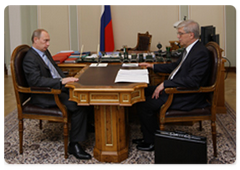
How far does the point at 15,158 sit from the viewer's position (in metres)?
2.94

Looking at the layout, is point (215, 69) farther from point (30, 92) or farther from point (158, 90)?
point (30, 92)

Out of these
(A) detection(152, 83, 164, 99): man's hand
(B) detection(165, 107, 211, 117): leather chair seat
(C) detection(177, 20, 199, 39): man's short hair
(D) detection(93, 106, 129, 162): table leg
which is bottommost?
(D) detection(93, 106, 129, 162): table leg

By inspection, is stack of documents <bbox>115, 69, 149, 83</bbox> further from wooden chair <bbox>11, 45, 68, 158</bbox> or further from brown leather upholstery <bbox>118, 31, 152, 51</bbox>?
brown leather upholstery <bbox>118, 31, 152, 51</bbox>

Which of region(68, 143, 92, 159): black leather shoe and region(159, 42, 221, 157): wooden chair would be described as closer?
region(159, 42, 221, 157): wooden chair

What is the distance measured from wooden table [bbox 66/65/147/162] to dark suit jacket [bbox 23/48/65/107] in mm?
295

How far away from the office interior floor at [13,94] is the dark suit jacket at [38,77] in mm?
1680

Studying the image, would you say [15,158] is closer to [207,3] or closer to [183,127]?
Result: [183,127]

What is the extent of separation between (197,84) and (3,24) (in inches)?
254

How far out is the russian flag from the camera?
7141 millimetres

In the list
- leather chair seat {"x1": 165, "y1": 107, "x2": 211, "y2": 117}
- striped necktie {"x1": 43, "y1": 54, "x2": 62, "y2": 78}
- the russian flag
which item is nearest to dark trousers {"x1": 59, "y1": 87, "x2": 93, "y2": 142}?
striped necktie {"x1": 43, "y1": 54, "x2": 62, "y2": 78}

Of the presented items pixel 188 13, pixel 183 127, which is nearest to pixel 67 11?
pixel 188 13

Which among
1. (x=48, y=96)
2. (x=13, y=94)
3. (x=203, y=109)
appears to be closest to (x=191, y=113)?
(x=203, y=109)

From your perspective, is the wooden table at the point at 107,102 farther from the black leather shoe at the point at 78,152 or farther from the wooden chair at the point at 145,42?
the wooden chair at the point at 145,42

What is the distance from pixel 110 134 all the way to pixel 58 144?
0.77 m
